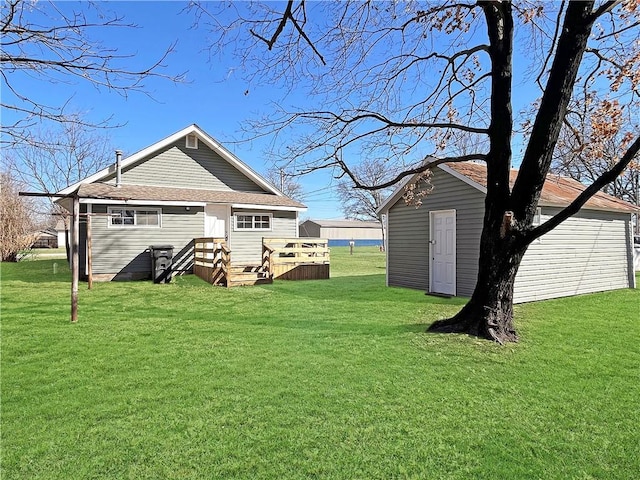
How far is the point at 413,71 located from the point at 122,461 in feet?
22.0

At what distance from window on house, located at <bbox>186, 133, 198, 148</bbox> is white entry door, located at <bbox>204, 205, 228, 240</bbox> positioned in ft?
8.79

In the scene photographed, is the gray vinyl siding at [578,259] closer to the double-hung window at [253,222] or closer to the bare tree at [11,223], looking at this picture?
the double-hung window at [253,222]

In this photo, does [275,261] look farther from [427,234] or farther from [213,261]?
[427,234]

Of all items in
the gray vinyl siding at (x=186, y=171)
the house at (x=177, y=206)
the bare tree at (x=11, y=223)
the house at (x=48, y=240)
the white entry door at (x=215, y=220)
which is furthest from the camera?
the house at (x=48, y=240)

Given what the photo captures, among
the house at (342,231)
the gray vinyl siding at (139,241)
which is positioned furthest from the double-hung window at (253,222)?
the house at (342,231)

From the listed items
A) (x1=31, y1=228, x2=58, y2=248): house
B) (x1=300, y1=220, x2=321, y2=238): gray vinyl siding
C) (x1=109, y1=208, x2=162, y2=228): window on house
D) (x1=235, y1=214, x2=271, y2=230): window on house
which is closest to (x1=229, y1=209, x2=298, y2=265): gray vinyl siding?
(x1=235, y1=214, x2=271, y2=230): window on house

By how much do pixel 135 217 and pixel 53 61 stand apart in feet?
30.8

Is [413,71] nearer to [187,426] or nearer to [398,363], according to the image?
[398,363]

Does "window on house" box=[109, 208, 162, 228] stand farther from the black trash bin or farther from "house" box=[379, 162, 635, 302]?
"house" box=[379, 162, 635, 302]

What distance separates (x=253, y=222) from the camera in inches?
581

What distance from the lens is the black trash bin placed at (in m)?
11.3

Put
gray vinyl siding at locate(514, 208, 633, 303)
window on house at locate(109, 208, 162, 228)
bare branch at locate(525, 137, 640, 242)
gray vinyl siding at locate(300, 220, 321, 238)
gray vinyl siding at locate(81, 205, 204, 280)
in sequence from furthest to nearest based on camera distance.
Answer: gray vinyl siding at locate(300, 220, 321, 238), window on house at locate(109, 208, 162, 228), gray vinyl siding at locate(81, 205, 204, 280), gray vinyl siding at locate(514, 208, 633, 303), bare branch at locate(525, 137, 640, 242)

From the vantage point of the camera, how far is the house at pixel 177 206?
11.9 metres

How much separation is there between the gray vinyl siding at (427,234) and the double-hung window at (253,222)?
215 inches
